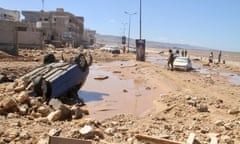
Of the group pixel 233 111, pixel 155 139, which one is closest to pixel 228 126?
pixel 233 111

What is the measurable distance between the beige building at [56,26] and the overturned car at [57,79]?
48.0m

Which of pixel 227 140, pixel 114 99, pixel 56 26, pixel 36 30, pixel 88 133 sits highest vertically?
pixel 56 26

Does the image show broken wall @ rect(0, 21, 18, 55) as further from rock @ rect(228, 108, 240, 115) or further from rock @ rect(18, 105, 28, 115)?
rock @ rect(228, 108, 240, 115)

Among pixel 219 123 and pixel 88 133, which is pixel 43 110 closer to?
pixel 88 133

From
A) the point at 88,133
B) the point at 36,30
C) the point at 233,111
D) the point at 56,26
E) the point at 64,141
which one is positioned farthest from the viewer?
the point at 56,26

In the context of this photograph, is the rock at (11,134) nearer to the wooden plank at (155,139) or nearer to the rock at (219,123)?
the wooden plank at (155,139)

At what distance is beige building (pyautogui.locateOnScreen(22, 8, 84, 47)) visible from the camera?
2815 inches

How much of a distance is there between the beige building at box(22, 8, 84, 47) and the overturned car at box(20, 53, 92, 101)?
48.0 m

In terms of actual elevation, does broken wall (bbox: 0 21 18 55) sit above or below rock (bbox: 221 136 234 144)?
above

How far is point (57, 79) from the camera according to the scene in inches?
462

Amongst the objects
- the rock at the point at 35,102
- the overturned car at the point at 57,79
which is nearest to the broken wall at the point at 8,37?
the overturned car at the point at 57,79

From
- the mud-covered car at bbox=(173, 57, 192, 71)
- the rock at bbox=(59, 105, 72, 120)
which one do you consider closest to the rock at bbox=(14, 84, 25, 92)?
the rock at bbox=(59, 105, 72, 120)

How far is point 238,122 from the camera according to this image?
30.8 feet

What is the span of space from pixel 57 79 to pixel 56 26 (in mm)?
67607
